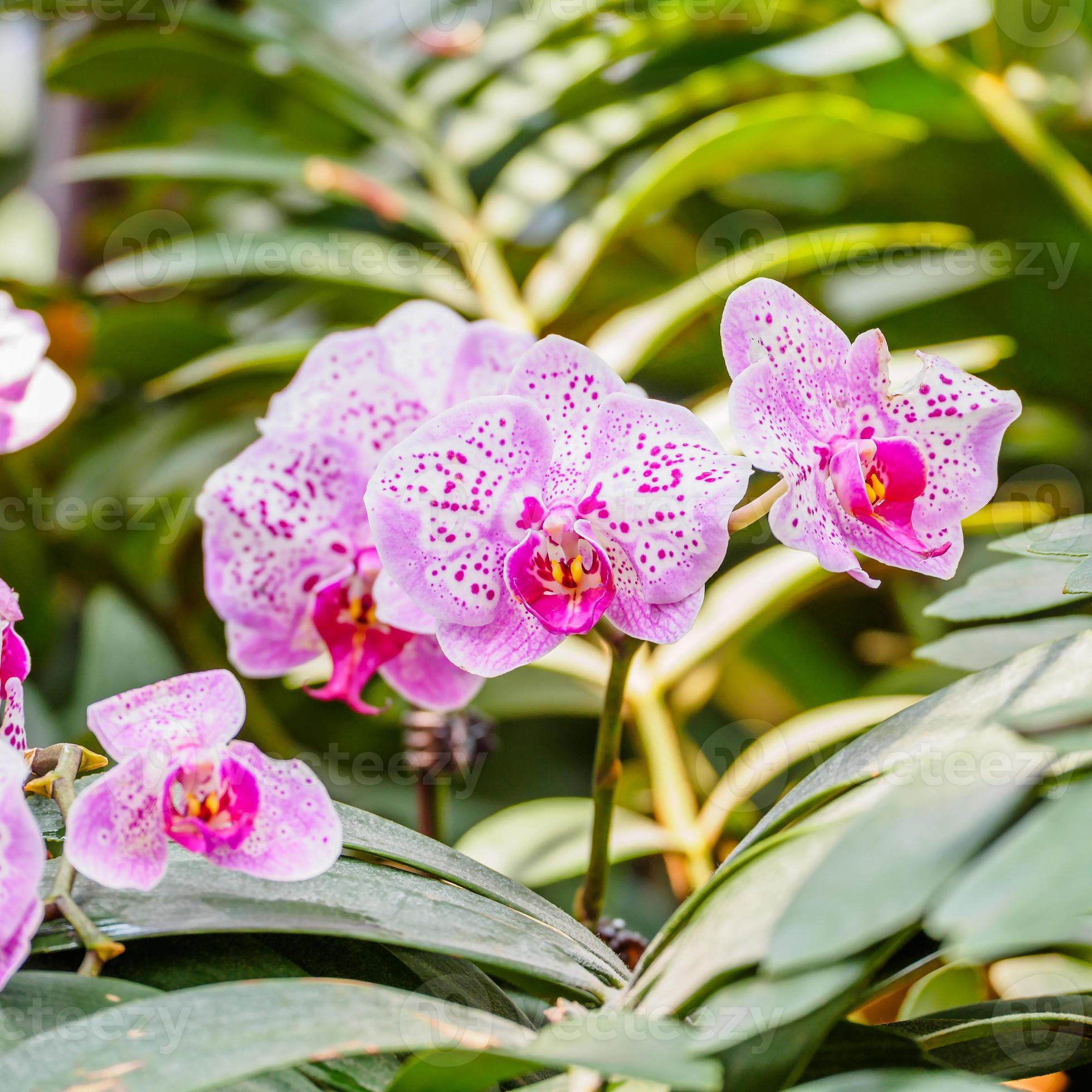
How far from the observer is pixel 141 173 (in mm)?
882

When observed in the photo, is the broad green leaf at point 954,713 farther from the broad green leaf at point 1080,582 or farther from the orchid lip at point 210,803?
the orchid lip at point 210,803

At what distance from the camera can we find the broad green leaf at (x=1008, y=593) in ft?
1.24

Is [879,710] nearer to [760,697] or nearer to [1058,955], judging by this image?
[1058,955]

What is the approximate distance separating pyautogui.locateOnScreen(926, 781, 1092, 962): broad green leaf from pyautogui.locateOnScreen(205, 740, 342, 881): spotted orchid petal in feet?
0.59

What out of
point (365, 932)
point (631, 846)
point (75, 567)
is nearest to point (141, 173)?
point (75, 567)

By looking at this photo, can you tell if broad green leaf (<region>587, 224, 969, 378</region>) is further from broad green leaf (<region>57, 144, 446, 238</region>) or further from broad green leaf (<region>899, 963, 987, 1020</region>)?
broad green leaf (<region>899, 963, 987, 1020</region>)

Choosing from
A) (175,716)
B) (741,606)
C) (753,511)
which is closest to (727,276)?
(741,606)

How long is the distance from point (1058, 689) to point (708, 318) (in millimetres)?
691

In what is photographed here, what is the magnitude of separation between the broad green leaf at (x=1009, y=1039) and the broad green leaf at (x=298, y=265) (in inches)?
25.3

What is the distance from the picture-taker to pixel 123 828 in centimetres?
31

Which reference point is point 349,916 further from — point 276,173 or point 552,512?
point 276,173

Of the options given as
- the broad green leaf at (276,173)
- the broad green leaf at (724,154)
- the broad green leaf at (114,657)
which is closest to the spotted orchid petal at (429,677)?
the broad green leaf at (114,657)

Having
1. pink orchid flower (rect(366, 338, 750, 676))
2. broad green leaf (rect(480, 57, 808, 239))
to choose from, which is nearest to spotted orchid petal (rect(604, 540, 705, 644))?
pink orchid flower (rect(366, 338, 750, 676))

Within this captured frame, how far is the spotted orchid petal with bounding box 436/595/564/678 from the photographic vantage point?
1.25ft
